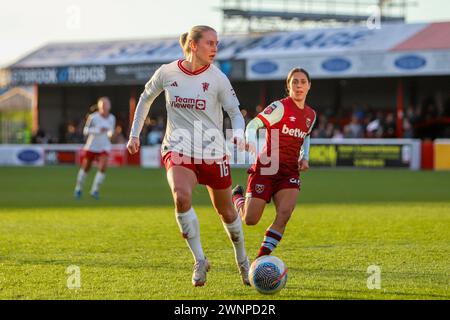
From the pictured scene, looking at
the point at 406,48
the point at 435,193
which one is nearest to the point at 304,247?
the point at 435,193

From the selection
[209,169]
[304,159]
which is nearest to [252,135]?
[209,169]

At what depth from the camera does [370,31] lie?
43.0m

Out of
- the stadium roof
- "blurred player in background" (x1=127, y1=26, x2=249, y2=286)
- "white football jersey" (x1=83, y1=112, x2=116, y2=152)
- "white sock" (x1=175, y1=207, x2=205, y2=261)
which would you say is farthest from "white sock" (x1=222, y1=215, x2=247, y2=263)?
the stadium roof

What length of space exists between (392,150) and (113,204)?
18.4m

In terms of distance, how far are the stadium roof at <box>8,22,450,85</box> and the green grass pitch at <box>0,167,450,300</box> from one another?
16214mm

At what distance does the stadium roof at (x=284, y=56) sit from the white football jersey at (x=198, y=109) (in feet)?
101

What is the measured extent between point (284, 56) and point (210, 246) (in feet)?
101

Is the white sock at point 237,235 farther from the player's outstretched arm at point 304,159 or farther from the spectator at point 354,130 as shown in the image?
the spectator at point 354,130

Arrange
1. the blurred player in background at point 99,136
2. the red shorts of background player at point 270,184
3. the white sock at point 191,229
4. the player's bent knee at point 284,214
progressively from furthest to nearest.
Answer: the blurred player in background at point 99,136, the red shorts of background player at point 270,184, the player's bent knee at point 284,214, the white sock at point 191,229

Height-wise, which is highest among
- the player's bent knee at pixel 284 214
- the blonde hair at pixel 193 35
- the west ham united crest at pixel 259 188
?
the blonde hair at pixel 193 35

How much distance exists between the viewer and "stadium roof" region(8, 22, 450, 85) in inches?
1583

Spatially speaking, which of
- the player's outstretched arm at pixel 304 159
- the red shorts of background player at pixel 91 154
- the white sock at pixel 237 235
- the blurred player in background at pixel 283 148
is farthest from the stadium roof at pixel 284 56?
the white sock at pixel 237 235

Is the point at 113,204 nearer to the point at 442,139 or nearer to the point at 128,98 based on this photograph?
the point at 442,139

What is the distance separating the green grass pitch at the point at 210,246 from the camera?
9.20m
